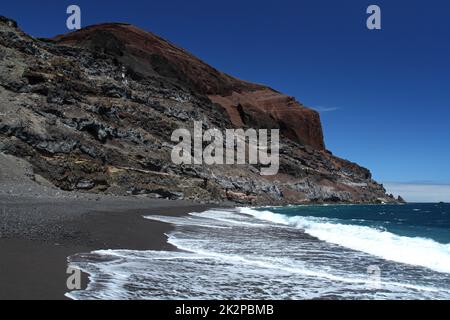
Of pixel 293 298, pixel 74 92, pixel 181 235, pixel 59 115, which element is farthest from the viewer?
pixel 74 92

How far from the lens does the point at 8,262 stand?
30.6 ft

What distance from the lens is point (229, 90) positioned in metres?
165

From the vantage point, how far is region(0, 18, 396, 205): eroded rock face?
5053cm

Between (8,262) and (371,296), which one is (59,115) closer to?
(8,262)

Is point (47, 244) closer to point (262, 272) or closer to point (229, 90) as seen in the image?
point (262, 272)

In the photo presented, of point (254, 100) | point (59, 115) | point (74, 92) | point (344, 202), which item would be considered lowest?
point (344, 202)

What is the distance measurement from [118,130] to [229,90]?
103 metres

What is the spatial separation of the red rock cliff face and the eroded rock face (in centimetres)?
273
